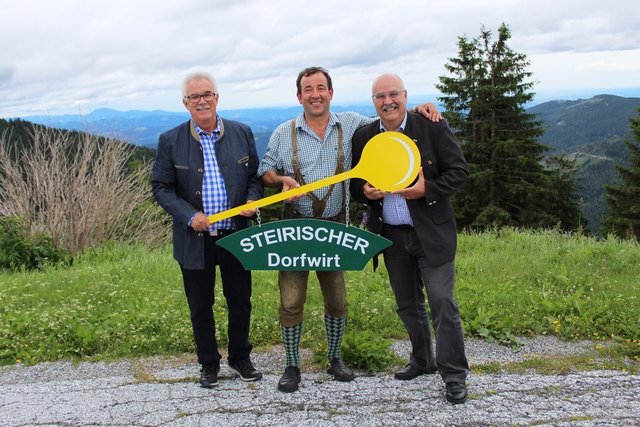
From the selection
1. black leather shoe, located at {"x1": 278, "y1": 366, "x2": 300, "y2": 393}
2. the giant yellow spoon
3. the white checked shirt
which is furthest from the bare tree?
the giant yellow spoon

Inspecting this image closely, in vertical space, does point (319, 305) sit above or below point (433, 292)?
below

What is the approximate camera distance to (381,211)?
361 centimetres

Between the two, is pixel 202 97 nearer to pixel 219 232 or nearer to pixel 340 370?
pixel 219 232

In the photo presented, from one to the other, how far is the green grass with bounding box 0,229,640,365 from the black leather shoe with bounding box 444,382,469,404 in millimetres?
783

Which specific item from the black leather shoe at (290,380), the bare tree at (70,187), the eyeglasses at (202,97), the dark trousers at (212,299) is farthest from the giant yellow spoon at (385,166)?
the bare tree at (70,187)

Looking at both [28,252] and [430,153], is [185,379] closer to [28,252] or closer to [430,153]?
[430,153]

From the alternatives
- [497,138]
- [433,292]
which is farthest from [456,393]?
[497,138]

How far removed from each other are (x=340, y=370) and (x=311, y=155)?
67.0 inches

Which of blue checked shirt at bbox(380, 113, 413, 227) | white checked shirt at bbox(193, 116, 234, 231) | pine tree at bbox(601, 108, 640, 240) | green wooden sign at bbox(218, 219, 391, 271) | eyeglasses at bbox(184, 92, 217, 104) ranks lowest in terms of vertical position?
pine tree at bbox(601, 108, 640, 240)

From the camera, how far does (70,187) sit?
8938 mm

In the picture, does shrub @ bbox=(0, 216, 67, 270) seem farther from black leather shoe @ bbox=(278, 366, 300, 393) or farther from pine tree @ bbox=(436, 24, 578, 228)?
pine tree @ bbox=(436, 24, 578, 228)

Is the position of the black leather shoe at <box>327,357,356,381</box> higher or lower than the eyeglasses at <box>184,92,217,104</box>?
lower

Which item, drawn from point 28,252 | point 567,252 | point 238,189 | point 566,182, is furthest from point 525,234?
point 566,182

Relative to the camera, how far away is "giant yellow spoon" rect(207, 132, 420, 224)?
10.7ft
